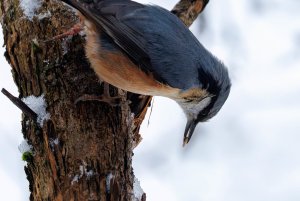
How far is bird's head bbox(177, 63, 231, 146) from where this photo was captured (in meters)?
2.45

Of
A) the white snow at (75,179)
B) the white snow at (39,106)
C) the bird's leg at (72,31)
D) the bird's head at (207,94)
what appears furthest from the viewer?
the bird's head at (207,94)

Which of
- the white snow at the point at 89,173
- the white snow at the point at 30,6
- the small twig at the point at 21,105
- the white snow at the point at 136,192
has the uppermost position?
the white snow at the point at 30,6

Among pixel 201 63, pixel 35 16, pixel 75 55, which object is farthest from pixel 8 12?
pixel 201 63

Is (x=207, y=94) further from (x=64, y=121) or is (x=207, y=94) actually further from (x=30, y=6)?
(x=30, y=6)

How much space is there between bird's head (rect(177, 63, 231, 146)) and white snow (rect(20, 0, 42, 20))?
2.55ft

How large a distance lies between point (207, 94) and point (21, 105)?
0.89 meters

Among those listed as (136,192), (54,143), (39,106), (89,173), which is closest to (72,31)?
(39,106)

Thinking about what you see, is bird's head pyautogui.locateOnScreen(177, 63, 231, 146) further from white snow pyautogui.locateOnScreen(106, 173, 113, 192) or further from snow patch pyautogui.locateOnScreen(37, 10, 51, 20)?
snow patch pyautogui.locateOnScreen(37, 10, 51, 20)

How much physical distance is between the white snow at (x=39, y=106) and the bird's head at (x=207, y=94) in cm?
67

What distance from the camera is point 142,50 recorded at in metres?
2.34

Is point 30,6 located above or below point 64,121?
above

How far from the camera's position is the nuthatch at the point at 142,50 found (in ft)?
7.61

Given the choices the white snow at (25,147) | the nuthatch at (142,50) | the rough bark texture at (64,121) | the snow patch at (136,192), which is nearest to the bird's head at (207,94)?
the nuthatch at (142,50)

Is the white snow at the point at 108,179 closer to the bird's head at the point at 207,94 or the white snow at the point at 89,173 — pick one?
the white snow at the point at 89,173
